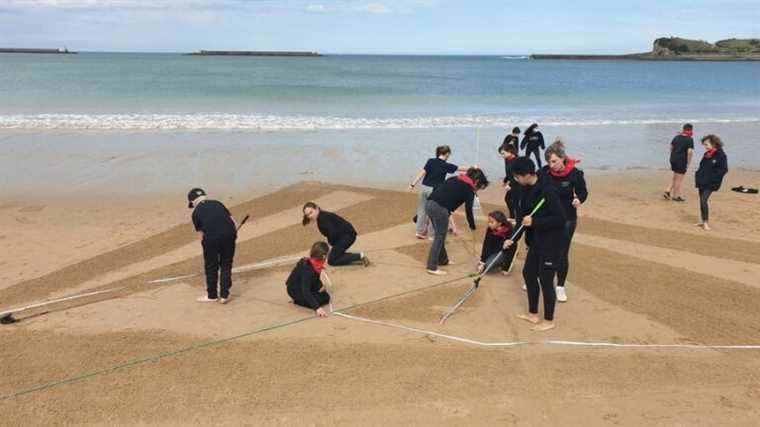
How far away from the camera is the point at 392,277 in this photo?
7410 mm

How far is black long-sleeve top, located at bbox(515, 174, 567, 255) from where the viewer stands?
5.18 m

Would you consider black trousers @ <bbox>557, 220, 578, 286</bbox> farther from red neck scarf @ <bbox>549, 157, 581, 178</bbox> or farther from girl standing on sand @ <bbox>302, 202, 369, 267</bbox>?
girl standing on sand @ <bbox>302, 202, 369, 267</bbox>

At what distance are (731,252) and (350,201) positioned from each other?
703cm

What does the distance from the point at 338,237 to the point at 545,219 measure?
3.32 m

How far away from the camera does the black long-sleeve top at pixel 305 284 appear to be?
19.7 ft

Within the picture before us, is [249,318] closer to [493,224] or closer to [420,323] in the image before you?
[420,323]

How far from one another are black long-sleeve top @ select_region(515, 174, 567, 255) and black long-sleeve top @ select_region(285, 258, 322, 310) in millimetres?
2384

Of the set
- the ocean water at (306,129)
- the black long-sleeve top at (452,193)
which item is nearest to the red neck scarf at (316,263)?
the black long-sleeve top at (452,193)

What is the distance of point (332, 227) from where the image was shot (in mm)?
7551

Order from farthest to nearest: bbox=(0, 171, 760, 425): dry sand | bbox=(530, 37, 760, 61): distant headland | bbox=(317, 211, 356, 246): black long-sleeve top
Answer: bbox=(530, 37, 760, 61): distant headland → bbox=(317, 211, 356, 246): black long-sleeve top → bbox=(0, 171, 760, 425): dry sand

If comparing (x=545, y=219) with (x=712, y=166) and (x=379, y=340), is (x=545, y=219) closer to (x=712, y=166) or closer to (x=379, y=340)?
(x=379, y=340)

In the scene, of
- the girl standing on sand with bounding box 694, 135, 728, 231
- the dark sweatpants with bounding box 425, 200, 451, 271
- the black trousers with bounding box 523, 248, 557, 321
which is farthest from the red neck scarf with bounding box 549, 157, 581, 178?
the girl standing on sand with bounding box 694, 135, 728, 231

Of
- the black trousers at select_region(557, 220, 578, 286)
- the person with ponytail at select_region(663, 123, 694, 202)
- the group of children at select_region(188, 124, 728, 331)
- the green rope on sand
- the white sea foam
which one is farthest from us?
the white sea foam

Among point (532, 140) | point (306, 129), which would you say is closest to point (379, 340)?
point (532, 140)
